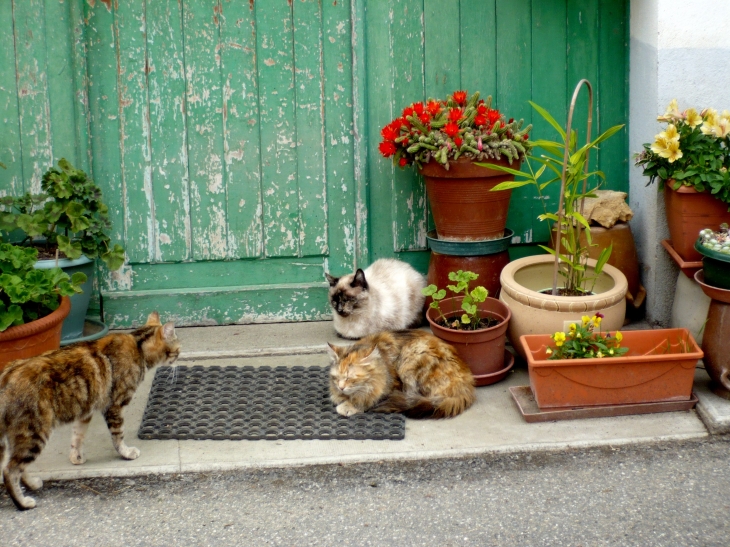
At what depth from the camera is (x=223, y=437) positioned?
4.07 meters

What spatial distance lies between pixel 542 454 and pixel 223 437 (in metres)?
1.39

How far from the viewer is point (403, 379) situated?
4.36 meters

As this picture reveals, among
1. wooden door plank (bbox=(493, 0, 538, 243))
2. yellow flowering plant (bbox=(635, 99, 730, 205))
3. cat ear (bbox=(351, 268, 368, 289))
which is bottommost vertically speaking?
cat ear (bbox=(351, 268, 368, 289))

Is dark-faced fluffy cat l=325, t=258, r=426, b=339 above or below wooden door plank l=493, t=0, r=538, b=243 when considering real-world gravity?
below

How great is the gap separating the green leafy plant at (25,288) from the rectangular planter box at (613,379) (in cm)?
225

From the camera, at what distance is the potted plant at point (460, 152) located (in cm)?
479

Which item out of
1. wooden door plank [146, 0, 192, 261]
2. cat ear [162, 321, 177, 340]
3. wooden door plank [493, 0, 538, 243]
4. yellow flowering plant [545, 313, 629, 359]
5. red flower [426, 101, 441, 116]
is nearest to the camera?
cat ear [162, 321, 177, 340]

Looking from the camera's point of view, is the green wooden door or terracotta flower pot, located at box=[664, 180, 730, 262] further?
the green wooden door

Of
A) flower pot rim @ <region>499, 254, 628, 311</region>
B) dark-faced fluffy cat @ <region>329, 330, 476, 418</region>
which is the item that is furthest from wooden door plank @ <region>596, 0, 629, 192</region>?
dark-faced fluffy cat @ <region>329, 330, 476, 418</region>

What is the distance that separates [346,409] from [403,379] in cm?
31

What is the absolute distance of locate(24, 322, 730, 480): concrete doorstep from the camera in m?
3.85

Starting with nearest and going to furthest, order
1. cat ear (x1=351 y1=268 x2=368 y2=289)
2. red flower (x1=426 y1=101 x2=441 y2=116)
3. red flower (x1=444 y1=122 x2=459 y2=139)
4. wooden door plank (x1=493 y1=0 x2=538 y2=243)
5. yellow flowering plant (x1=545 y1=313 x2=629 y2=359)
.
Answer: yellow flowering plant (x1=545 y1=313 x2=629 y2=359) < red flower (x1=444 y1=122 x2=459 y2=139) < red flower (x1=426 y1=101 x2=441 y2=116) < cat ear (x1=351 y1=268 x2=368 y2=289) < wooden door plank (x1=493 y1=0 x2=538 y2=243)

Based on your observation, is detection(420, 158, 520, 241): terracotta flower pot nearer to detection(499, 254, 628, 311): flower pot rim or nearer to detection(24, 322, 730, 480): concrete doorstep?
detection(499, 254, 628, 311): flower pot rim

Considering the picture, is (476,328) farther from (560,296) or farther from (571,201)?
(571,201)
